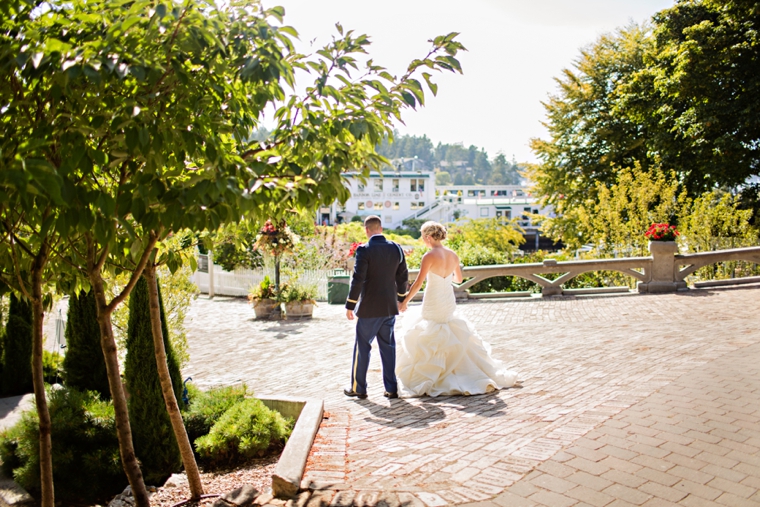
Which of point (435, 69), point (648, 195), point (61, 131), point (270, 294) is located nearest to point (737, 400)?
point (435, 69)

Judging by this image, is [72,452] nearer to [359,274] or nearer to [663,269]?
[359,274]

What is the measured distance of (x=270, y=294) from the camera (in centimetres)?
1583

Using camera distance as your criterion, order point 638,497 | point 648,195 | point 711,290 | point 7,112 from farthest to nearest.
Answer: point 648,195, point 711,290, point 638,497, point 7,112

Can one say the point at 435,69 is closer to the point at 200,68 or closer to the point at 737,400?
the point at 200,68

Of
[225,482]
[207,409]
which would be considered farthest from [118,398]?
[207,409]

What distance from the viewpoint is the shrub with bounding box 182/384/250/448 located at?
6266 millimetres

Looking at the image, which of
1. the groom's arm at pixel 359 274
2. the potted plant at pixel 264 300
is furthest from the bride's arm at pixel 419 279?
the potted plant at pixel 264 300

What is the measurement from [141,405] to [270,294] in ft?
33.3

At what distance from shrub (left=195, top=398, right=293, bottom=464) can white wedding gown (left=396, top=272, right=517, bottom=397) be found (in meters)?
1.94

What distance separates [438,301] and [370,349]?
3.78 ft

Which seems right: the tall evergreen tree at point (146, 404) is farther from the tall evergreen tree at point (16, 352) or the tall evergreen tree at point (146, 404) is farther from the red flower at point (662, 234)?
the red flower at point (662, 234)

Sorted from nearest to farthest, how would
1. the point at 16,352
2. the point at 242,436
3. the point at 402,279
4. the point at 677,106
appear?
the point at 242,436
the point at 402,279
the point at 16,352
the point at 677,106

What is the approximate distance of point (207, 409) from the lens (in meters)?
6.27

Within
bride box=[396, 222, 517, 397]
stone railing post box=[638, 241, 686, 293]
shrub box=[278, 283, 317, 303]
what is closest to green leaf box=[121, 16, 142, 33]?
bride box=[396, 222, 517, 397]
